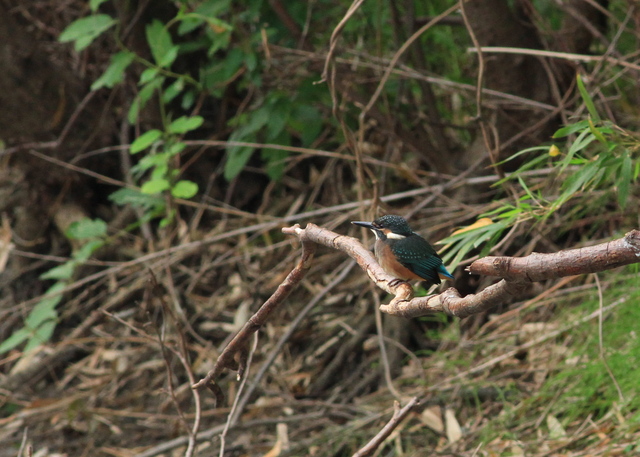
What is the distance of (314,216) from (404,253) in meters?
2.01

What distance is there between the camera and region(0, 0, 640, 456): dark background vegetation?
351cm

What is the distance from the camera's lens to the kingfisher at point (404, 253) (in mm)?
2553

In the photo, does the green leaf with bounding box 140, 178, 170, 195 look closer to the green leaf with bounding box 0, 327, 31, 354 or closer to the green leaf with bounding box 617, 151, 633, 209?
the green leaf with bounding box 0, 327, 31, 354

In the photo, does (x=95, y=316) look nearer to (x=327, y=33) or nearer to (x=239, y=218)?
(x=239, y=218)

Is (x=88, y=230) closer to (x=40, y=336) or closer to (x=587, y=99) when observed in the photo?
(x=40, y=336)

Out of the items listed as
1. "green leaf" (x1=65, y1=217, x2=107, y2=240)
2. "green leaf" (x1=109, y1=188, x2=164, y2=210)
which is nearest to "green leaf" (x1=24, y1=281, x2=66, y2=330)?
"green leaf" (x1=65, y1=217, x2=107, y2=240)

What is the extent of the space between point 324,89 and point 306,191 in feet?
2.98

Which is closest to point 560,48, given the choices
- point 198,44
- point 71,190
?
point 198,44

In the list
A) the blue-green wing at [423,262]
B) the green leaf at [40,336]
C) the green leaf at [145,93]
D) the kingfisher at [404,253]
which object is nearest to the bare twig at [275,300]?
the kingfisher at [404,253]

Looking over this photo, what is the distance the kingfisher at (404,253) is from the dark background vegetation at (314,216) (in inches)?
16.2

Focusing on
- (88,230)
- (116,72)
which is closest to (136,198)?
(88,230)

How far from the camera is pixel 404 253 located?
2.57 meters

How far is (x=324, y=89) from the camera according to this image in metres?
4.23

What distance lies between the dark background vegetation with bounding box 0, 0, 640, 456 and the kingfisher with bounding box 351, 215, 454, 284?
1.35 ft
